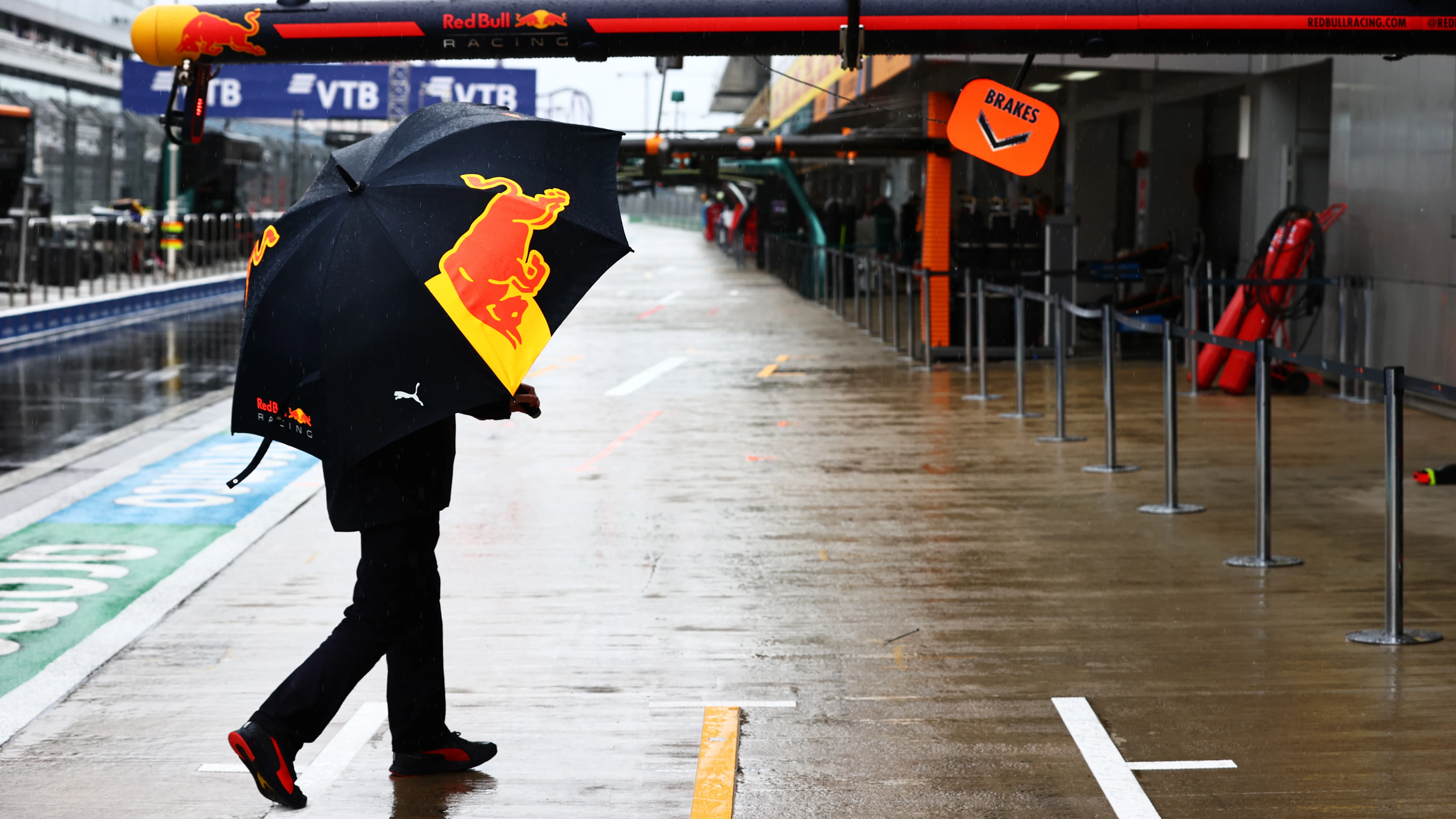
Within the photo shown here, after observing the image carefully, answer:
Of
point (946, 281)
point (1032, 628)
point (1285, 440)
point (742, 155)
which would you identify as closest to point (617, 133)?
point (1032, 628)

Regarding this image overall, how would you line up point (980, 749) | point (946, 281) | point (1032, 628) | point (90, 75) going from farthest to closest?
point (90, 75)
point (946, 281)
point (1032, 628)
point (980, 749)

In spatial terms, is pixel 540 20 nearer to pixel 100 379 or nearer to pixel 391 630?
pixel 391 630

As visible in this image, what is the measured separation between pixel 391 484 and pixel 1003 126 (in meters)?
4.11

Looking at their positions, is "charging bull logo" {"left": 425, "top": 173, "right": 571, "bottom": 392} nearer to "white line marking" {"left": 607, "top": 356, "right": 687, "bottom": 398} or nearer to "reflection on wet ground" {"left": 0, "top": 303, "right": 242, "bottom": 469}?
"reflection on wet ground" {"left": 0, "top": 303, "right": 242, "bottom": 469}

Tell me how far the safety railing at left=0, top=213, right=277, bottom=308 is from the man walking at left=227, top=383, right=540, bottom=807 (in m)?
17.8

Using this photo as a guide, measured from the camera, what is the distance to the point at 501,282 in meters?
3.83

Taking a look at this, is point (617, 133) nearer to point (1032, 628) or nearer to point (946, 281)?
point (1032, 628)

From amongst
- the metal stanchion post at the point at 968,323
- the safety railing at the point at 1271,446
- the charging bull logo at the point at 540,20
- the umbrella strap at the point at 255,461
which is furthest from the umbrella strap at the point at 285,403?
the metal stanchion post at the point at 968,323

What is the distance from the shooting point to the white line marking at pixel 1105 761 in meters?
4.10

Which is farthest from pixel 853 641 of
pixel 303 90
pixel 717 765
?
pixel 303 90

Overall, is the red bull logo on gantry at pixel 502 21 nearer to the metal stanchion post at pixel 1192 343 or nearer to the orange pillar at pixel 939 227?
the metal stanchion post at pixel 1192 343

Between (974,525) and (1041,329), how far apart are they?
33.1ft

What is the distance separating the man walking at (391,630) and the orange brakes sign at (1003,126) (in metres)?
3.46

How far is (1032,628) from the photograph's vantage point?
594 centimetres
